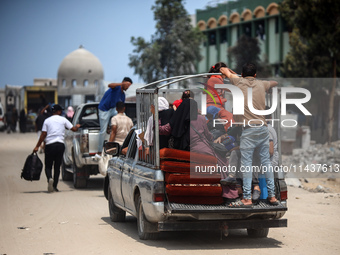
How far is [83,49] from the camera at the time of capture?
88.4m

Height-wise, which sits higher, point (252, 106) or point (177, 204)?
point (252, 106)

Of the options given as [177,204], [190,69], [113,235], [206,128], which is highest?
[190,69]

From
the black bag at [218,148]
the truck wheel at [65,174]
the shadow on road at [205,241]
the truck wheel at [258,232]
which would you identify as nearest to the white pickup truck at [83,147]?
the truck wheel at [65,174]

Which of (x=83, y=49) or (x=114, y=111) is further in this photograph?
(x=83, y=49)

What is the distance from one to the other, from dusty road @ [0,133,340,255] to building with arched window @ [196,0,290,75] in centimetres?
3572

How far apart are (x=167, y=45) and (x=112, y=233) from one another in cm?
3948

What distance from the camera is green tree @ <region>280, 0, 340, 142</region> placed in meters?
32.6

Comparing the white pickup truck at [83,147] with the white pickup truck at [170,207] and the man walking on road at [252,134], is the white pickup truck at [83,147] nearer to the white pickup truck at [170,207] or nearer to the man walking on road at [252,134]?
the white pickup truck at [170,207]

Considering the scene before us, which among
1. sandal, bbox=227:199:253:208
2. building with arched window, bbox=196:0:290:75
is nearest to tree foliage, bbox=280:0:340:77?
building with arched window, bbox=196:0:290:75

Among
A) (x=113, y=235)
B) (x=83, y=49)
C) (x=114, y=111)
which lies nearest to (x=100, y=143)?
(x=114, y=111)

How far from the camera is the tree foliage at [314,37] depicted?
32.8 metres

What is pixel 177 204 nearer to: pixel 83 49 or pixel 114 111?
pixel 114 111

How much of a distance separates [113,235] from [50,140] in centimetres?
590

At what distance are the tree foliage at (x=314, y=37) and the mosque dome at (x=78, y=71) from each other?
48018mm
